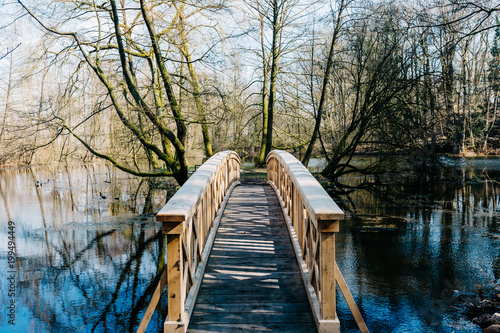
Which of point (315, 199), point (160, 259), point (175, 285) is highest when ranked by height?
point (315, 199)

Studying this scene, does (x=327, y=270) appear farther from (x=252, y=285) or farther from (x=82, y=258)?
(x=82, y=258)

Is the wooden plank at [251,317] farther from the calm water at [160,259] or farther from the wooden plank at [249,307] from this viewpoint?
the calm water at [160,259]

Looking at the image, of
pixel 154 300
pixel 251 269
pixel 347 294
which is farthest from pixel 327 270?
pixel 251 269

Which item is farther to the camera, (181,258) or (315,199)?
(315,199)

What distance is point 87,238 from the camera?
1040cm

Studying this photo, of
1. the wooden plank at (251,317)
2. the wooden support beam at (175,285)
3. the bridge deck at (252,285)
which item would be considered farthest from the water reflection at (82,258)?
the wooden support beam at (175,285)

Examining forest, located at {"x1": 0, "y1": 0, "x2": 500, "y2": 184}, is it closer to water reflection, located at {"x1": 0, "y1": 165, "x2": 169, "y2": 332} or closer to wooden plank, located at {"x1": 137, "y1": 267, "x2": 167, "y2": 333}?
water reflection, located at {"x1": 0, "y1": 165, "x2": 169, "y2": 332}

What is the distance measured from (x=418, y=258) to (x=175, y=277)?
6577 mm

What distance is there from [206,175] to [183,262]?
6.16 ft

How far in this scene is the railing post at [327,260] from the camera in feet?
10.9

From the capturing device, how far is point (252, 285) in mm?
4430

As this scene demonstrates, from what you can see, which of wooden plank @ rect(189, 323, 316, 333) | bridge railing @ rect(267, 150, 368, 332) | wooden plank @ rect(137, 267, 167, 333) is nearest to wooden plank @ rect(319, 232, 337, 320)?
bridge railing @ rect(267, 150, 368, 332)

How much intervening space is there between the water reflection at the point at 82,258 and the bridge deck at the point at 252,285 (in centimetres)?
171

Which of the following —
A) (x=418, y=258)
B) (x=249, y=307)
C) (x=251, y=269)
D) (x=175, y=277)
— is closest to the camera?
(x=175, y=277)
